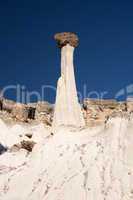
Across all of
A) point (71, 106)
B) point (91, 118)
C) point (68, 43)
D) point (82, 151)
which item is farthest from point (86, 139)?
point (91, 118)

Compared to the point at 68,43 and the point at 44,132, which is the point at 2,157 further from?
the point at 68,43

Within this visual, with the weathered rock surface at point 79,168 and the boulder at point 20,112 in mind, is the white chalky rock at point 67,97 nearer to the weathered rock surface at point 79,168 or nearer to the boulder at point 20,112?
the boulder at point 20,112

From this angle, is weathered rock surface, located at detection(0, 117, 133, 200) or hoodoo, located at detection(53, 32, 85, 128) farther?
hoodoo, located at detection(53, 32, 85, 128)

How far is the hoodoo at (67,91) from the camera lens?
48719mm

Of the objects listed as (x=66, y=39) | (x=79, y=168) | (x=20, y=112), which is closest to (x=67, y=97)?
(x=66, y=39)

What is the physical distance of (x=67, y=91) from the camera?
166ft

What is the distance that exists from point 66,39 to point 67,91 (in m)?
5.49

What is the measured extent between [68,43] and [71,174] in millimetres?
26964

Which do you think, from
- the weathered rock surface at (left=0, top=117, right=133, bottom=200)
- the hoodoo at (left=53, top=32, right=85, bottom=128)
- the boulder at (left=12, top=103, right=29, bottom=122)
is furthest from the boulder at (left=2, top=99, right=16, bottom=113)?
the weathered rock surface at (left=0, top=117, right=133, bottom=200)

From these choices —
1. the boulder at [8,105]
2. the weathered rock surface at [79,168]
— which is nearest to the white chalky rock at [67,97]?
the boulder at [8,105]

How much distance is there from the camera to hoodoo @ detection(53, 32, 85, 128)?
4872cm

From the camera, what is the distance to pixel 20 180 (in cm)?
2878

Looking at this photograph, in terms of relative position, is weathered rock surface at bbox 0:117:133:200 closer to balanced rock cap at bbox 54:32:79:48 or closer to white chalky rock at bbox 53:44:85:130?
white chalky rock at bbox 53:44:85:130

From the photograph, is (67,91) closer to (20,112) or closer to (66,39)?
(66,39)
